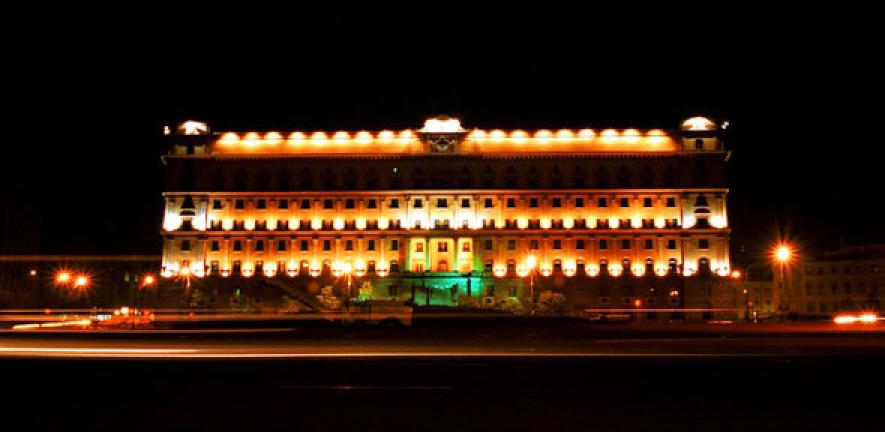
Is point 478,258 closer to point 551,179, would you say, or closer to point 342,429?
point 551,179

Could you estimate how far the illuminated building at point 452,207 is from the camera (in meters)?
70.4

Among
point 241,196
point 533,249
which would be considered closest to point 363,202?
point 241,196

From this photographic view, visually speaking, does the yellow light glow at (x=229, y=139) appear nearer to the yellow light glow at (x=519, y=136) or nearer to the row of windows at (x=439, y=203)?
the row of windows at (x=439, y=203)

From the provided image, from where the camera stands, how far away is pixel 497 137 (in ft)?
241

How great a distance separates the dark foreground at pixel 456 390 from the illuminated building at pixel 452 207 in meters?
50.5

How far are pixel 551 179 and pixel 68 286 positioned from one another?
4668 centimetres

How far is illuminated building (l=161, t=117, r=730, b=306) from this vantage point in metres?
70.4

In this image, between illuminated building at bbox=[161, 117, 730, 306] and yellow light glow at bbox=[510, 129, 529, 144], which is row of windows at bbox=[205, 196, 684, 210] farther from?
yellow light glow at bbox=[510, 129, 529, 144]

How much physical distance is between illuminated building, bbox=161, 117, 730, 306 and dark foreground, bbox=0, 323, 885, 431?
50462 millimetres

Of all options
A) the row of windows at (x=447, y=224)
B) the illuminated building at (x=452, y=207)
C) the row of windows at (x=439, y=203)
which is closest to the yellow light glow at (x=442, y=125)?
the illuminated building at (x=452, y=207)

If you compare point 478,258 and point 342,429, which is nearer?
point 342,429

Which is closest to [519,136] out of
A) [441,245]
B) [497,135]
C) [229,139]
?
[497,135]

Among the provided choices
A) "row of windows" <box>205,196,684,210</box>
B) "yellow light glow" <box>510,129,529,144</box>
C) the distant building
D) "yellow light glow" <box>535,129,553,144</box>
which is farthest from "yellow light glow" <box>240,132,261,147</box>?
the distant building

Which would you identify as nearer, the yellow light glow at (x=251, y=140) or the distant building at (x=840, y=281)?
the yellow light glow at (x=251, y=140)
